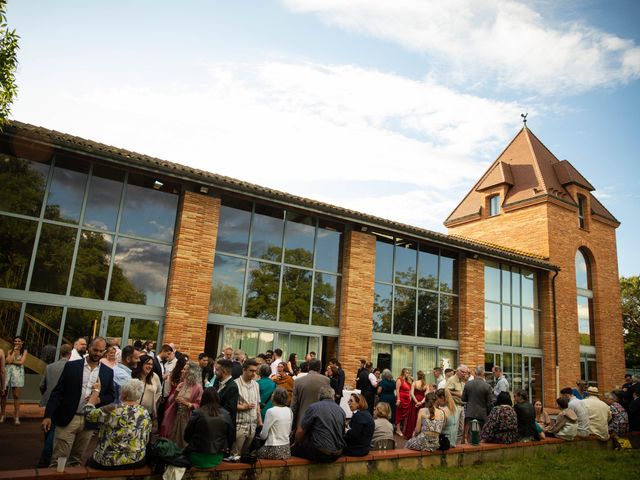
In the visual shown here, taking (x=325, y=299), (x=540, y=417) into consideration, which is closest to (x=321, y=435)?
(x=540, y=417)

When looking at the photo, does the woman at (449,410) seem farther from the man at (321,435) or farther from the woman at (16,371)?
the woman at (16,371)

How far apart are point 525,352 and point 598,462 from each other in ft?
37.1

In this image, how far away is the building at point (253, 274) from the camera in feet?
31.8

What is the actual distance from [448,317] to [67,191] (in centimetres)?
1252

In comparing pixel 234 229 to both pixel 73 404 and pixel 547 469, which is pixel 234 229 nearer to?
pixel 73 404

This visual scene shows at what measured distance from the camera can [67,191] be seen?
33.4 ft

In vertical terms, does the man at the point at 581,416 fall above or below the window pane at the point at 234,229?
below

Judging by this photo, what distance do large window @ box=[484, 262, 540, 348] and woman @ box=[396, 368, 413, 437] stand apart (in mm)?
7739

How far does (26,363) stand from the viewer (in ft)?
29.6

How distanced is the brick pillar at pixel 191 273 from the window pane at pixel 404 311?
21.3ft

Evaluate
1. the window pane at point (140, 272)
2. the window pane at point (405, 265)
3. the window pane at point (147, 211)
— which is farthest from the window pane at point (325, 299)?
the window pane at point (147, 211)

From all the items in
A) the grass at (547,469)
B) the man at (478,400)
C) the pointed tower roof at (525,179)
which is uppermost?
the pointed tower roof at (525,179)

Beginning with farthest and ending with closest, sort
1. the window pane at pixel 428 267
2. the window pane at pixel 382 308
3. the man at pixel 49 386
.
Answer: the window pane at pixel 428 267, the window pane at pixel 382 308, the man at pixel 49 386

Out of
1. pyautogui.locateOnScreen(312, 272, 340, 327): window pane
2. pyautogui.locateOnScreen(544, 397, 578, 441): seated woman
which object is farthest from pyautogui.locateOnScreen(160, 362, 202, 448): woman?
pyautogui.locateOnScreen(312, 272, 340, 327): window pane
